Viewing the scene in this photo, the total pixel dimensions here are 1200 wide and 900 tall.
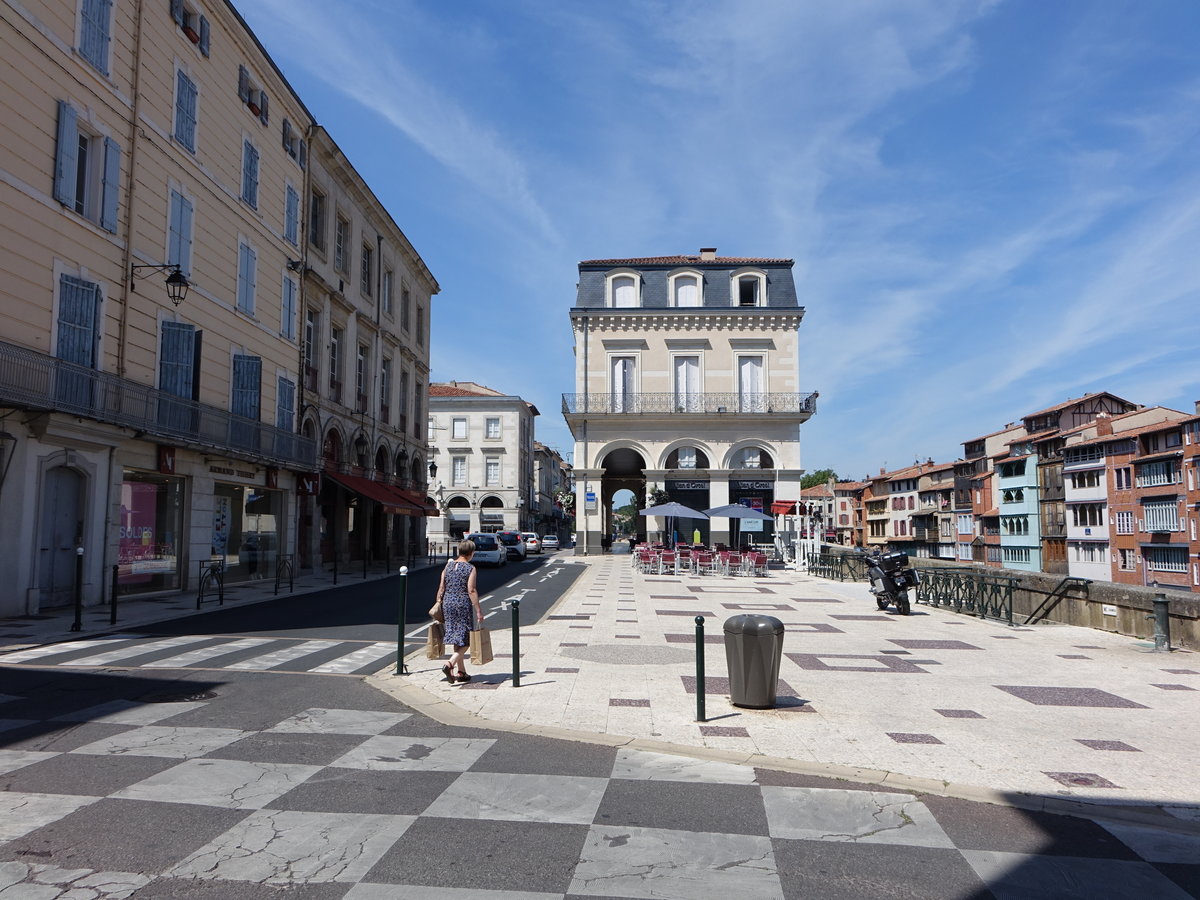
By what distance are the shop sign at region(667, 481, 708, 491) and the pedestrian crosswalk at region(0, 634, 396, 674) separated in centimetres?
3050

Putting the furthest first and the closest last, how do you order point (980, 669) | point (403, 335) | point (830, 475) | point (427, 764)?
point (830, 475) < point (403, 335) < point (980, 669) < point (427, 764)

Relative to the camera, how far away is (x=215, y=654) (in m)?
10.2

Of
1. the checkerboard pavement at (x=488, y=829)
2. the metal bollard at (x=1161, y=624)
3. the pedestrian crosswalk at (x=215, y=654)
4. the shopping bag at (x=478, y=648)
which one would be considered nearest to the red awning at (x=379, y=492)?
the pedestrian crosswalk at (x=215, y=654)

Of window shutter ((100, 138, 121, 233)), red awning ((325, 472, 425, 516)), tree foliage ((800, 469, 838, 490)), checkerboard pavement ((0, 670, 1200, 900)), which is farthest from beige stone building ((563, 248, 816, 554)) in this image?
tree foliage ((800, 469, 838, 490))

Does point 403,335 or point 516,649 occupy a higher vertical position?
point 403,335

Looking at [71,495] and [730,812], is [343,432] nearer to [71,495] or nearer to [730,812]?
[71,495]

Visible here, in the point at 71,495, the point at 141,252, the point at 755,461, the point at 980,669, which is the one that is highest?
the point at 141,252

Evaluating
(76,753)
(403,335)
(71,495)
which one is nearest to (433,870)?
(76,753)

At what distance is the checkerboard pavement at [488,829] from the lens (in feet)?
12.2

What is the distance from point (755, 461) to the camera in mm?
41406

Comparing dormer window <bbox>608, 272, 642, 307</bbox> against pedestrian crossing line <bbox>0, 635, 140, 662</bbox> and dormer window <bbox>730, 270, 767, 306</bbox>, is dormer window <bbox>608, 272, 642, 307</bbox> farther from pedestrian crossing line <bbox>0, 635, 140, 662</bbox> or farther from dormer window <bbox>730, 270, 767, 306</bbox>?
pedestrian crossing line <bbox>0, 635, 140, 662</bbox>

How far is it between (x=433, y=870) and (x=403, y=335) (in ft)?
118

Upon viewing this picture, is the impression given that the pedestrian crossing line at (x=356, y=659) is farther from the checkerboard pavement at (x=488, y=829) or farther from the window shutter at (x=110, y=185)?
the window shutter at (x=110, y=185)

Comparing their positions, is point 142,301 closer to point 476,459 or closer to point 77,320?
point 77,320
